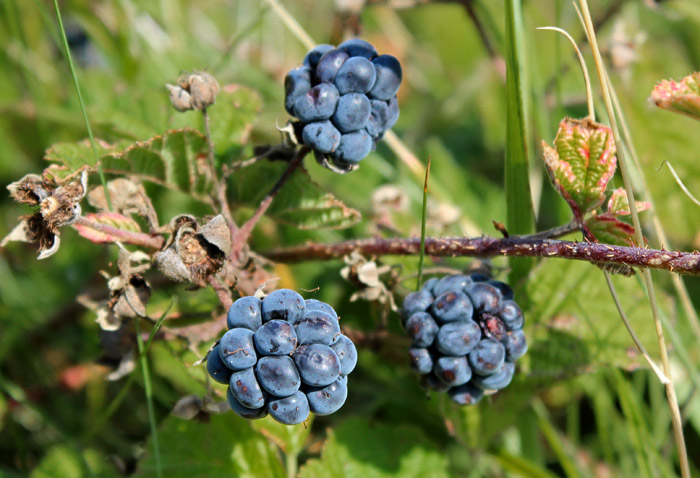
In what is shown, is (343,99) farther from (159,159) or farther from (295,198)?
(159,159)

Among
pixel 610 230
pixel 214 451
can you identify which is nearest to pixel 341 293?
pixel 214 451

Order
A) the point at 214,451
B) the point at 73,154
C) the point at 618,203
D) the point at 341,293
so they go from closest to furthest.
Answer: the point at 618,203
the point at 73,154
the point at 214,451
the point at 341,293

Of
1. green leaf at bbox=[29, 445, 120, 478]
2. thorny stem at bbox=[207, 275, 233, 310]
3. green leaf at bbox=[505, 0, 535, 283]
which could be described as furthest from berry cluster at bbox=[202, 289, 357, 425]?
green leaf at bbox=[29, 445, 120, 478]

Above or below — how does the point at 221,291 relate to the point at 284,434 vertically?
above

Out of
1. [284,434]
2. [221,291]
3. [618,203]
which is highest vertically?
[618,203]

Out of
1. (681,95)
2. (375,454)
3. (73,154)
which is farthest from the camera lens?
(375,454)

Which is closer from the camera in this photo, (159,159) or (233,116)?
(159,159)
